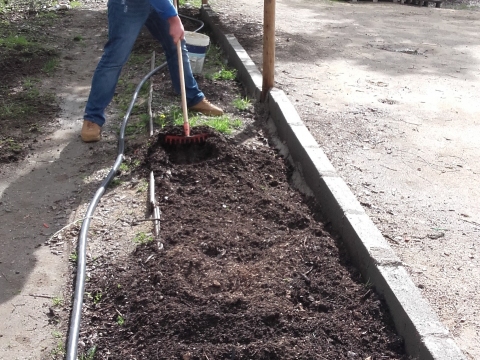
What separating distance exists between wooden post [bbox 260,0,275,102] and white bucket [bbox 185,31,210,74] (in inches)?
39.9

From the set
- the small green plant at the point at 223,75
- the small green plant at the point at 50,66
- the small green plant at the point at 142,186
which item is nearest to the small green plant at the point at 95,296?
the small green plant at the point at 142,186

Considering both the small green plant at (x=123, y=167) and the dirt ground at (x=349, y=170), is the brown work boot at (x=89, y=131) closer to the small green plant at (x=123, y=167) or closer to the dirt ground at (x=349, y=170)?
the dirt ground at (x=349, y=170)

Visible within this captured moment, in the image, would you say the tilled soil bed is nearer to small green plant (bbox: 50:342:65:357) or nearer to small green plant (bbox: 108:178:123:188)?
small green plant (bbox: 50:342:65:357)

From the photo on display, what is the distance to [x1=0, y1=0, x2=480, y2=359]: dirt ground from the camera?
328 cm

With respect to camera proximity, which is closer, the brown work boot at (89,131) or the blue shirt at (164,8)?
the blue shirt at (164,8)

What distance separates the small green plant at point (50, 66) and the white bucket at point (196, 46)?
73.9 inches

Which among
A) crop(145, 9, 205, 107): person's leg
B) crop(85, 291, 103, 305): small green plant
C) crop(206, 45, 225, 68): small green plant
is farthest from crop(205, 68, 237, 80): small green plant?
crop(85, 291, 103, 305): small green plant

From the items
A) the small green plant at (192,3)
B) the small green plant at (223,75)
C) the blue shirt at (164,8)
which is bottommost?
the small green plant at (223,75)

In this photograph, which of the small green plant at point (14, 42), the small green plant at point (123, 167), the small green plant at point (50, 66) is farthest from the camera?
the small green plant at point (14, 42)

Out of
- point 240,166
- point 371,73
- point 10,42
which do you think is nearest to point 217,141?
point 240,166

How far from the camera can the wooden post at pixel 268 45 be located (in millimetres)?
5824

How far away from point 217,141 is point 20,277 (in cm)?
206

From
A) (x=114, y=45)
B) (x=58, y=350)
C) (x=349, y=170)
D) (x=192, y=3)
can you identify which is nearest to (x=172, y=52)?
(x=114, y=45)

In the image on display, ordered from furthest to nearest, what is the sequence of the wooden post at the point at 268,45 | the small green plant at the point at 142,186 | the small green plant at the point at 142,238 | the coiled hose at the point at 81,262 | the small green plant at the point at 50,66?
the small green plant at the point at 50,66 → the wooden post at the point at 268,45 → the small green plant at the point at 142,186 → the small green plant at the point at 142,238 → the coiled hose at the point at 81,262
